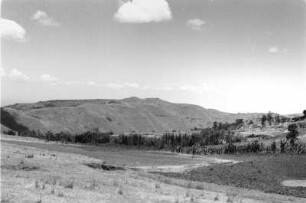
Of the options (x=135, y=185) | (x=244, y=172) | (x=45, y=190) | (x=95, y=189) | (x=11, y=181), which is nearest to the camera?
(x=45, y=190)

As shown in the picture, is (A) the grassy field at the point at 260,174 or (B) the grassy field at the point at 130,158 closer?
(A) the grassy field at the point at 260,174

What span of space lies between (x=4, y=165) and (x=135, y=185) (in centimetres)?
1366

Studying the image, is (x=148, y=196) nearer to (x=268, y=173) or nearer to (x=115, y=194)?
(x=115, y=194)

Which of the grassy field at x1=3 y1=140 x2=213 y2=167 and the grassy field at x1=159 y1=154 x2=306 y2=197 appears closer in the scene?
the grassy field at x1=159 y1=154 x2=306 y2=197

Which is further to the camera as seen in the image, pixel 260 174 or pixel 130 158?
pixel 130 158

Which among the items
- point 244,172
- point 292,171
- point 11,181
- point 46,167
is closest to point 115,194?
point 11,181

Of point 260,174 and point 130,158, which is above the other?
point 260,174

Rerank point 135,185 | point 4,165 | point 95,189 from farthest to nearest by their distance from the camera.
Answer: point 4,165, point 135,185, point 95,189

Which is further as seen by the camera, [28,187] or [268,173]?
[268,173]

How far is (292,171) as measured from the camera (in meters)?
74.1

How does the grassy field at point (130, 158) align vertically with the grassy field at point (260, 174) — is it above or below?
below

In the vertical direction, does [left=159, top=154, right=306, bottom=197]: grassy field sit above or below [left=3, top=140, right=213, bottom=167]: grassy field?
above

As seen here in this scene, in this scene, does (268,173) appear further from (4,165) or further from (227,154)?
(227,154)

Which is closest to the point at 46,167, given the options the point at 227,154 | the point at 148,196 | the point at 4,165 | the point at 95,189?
the point at 4,165
